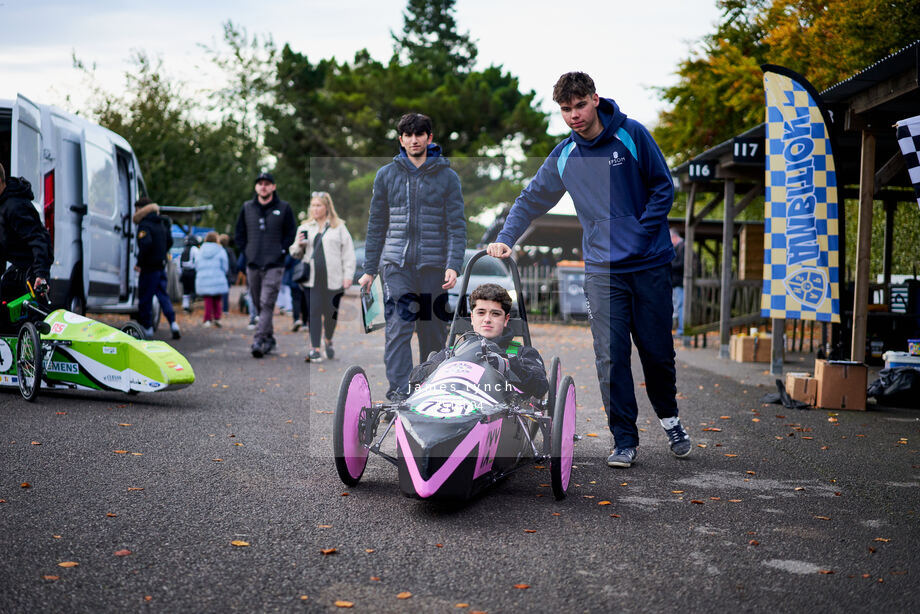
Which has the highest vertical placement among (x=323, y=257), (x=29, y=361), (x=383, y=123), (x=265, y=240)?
(x=383, y=123)

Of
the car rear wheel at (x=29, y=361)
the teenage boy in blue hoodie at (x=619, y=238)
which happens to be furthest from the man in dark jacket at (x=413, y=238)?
the car rear wheel at (x=29, y=361)

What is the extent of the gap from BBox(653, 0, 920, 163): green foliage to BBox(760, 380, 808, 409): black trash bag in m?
7.40

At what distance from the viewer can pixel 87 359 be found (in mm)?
6645

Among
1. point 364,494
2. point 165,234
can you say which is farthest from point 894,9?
point 364,494

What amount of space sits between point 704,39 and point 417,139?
48.0ft

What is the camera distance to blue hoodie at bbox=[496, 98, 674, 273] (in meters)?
4.80

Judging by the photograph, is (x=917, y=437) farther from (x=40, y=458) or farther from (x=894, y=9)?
(x=894, y=9)

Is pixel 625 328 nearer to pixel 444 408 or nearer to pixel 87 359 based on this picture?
pixel 444 408

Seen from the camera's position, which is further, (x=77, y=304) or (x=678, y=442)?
(x=77, y=304)

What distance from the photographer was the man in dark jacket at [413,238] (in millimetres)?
6168

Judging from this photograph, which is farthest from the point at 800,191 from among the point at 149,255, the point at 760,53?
the point at 760,53

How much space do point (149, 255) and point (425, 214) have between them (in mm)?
6674

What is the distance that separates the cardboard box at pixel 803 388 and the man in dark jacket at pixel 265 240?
218 inches

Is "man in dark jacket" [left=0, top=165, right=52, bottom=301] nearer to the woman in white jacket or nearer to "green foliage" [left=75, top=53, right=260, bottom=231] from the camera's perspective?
the woman in white jacket
